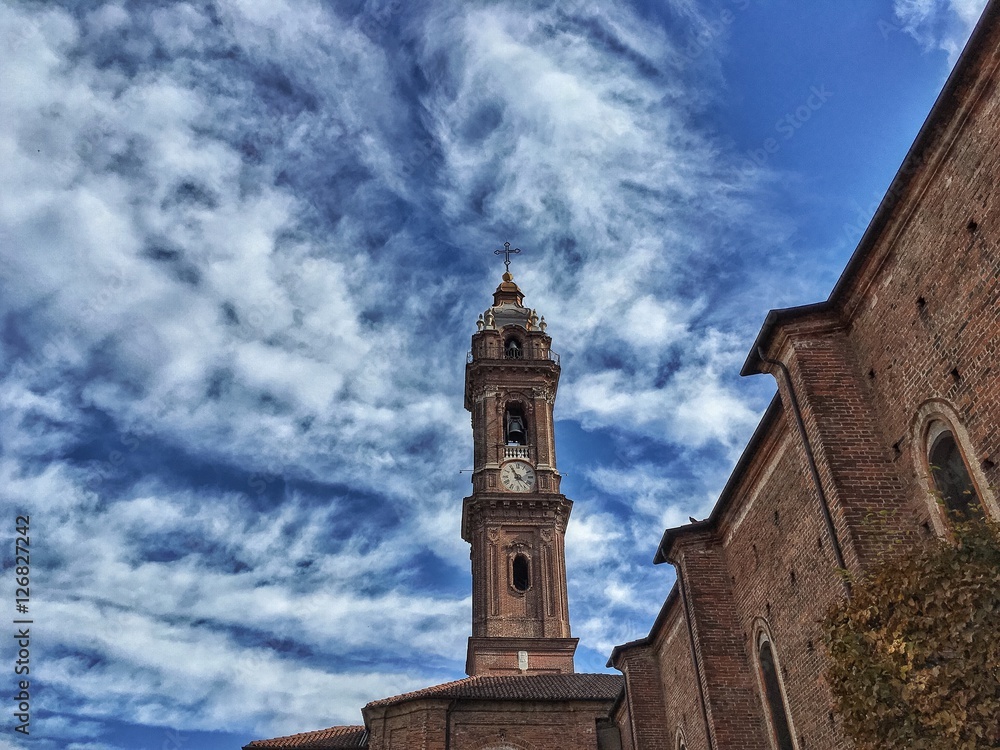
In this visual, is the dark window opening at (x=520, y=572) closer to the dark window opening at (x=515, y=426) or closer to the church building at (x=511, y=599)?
the church building at (x=511, y=599)

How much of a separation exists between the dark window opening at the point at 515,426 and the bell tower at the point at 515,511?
0.16ft

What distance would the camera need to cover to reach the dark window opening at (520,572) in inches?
1411

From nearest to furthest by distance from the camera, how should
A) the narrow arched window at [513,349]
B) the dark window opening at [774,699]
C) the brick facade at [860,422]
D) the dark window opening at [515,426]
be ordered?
1. the brick facade at [860,422]
2. the dark window opening at [774,699]
3. the dark window opening at [515,426]
4. the narrow arched window at [513,349]

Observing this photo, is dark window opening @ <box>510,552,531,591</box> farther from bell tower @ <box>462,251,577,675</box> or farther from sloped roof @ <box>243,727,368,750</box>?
sloped roof @ <box>243,727,368,750</box>

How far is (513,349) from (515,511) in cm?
953

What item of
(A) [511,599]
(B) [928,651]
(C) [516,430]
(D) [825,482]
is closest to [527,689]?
(A) [511,599]

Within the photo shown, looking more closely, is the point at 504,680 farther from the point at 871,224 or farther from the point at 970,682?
the point at 970,682

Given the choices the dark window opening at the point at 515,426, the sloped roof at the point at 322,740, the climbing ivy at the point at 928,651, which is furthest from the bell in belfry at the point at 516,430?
the climbing ivy at the point at 928,651

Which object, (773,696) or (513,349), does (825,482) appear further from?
(513,349)

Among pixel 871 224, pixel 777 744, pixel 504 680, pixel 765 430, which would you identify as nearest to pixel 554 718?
pixel 504 680

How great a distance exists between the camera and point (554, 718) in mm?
25453

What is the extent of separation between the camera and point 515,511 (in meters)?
37.0

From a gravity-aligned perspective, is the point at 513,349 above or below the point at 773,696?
above

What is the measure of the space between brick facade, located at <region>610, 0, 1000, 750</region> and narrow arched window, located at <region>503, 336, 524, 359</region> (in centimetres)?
2696
